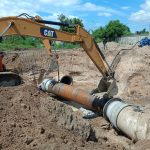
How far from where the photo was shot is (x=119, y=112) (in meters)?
9.51

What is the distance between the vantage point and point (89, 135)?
812 centimetres

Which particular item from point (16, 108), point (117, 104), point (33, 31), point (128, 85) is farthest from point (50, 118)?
point (128, 85)

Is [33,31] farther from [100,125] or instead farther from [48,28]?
[100,125]

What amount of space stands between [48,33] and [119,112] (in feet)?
11.4

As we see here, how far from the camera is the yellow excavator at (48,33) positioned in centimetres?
1038

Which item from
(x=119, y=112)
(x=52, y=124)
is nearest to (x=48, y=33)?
(x=119, y=112)

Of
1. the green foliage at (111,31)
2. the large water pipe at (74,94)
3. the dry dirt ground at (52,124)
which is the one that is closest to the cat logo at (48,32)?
the dry dirt ground at (52,124)

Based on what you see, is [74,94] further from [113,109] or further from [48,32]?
[113,109]

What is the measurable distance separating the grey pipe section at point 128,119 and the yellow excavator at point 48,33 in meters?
2.79

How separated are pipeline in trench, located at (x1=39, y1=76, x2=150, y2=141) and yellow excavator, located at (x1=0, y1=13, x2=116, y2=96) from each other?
1.33 meters

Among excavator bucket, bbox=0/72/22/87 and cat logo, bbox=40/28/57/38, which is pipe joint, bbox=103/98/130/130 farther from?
excavator bucket, bbox=0/72/22/87

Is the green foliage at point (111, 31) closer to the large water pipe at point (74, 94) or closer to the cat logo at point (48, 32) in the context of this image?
the large water pipe at point (74, 94)

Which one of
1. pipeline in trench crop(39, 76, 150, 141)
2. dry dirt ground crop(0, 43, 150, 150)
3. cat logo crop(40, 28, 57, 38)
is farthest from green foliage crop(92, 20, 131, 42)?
cat logo crop(40, 28, 57, 38)

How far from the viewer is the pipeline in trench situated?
8547mm
